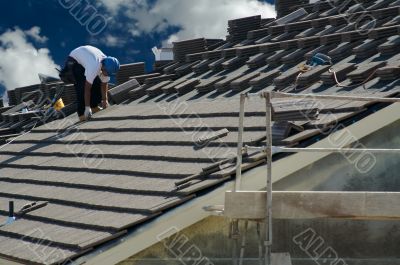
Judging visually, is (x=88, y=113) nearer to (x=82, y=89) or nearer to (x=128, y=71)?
(x=82, y=89)

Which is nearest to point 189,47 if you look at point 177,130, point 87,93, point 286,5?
point 286,5

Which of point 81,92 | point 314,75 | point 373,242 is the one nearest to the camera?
point 373,242

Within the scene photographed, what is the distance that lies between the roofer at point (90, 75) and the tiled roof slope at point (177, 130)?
0.22 meters

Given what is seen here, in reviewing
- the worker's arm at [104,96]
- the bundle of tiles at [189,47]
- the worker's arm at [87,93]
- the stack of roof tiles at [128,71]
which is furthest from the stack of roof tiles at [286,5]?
the worker's arm at [87,93]

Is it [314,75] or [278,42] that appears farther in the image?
[278,42]

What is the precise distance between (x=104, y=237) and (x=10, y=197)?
282cm

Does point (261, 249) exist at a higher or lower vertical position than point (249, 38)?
lower

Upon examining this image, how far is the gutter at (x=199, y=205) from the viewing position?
5.71 meters

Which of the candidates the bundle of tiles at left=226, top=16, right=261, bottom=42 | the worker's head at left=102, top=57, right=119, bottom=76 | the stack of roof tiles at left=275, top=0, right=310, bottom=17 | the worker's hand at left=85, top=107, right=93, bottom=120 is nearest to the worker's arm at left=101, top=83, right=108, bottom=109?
the worker's head at left=102, top=57, right=119, bottom=76

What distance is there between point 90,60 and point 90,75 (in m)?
0.28

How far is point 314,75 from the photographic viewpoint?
8.03 m

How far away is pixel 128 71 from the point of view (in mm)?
12477

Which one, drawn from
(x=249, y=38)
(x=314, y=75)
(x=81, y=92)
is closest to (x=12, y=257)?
(x=314, y=75)

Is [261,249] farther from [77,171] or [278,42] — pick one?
[278,42]
